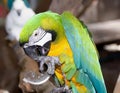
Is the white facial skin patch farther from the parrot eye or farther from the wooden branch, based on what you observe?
the wooden branch

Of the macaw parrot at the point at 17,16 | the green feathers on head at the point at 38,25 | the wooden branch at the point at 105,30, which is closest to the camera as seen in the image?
the green feathers on head at the point at 38,25

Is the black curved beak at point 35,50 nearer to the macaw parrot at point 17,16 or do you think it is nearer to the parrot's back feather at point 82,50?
the parrot's back feather at point 82,50

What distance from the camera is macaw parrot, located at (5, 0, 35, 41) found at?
70cm

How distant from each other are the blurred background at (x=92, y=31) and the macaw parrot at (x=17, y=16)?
5 cm

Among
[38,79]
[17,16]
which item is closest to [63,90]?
[38,79]

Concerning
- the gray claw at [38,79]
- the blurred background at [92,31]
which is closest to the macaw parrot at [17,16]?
the blurred background at [92,31]

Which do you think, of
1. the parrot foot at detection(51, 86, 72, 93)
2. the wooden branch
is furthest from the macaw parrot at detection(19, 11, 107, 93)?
the wooden branch

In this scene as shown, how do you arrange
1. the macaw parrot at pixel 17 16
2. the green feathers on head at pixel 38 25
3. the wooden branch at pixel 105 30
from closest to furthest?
the green feathers on head at pixel 38 25 → the macaw parrot at pixel 17 16 → the wooden branch at pixel 105 30

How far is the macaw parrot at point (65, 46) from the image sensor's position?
0.41 metres

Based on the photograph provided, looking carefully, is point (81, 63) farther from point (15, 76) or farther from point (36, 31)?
point (15, 76)

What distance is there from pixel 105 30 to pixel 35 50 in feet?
2.06

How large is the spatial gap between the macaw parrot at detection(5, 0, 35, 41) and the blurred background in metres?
0.05

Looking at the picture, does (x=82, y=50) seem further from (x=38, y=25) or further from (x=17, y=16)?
(x=17, y=16)

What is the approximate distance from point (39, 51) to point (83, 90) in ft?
0.28
